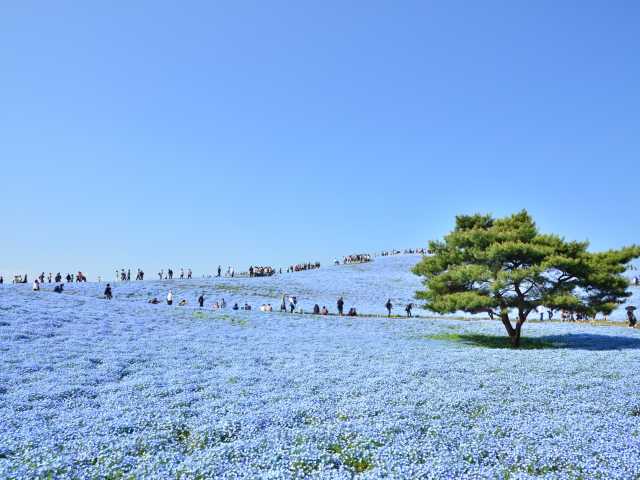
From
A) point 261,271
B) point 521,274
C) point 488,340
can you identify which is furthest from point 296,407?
point 261,271

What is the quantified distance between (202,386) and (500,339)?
75.1ft

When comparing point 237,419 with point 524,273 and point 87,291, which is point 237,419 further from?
point 87,291

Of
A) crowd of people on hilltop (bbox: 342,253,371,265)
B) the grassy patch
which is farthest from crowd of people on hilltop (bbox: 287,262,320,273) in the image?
the grassy patch

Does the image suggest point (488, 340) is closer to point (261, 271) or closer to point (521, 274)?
point (521, 274)

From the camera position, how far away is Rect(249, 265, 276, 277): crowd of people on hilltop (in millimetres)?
76050

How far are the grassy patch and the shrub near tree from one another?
3.29 ft

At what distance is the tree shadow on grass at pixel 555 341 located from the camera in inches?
1017

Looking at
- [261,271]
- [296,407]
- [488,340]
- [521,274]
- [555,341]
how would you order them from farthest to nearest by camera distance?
1. [261,271]
2. [488,340]
3. [555,341]
4. [521,274]
5. [296,407]

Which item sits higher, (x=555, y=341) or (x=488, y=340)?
(x=555, y=341)

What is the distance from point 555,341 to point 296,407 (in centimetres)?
2359

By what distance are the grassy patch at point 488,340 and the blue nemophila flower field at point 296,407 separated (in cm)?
391

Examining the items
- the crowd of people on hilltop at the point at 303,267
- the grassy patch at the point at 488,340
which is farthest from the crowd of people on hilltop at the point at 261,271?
the grassy patch at the point at 488,340

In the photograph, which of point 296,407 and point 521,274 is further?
point 521,274

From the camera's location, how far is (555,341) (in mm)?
28891
